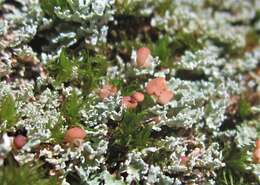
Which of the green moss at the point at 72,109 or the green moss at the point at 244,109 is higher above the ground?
the green moss at the point at 244,109

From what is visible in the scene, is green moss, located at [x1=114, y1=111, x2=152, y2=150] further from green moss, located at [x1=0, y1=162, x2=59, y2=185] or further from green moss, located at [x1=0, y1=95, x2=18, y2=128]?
green moss, located at [x1=0, y1=95, x2=18, y2=128]

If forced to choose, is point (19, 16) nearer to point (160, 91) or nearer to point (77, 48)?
point (77, 48)

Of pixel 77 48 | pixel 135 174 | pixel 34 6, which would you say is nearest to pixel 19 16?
pixel 34 6

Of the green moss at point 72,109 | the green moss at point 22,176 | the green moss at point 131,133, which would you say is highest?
the green moss at point 72,109

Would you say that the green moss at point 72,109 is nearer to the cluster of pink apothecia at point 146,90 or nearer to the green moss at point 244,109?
the cluster of pink apothecia at point 146,90

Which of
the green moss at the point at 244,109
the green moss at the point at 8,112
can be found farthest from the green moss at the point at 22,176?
the green moss at the point at 244,109

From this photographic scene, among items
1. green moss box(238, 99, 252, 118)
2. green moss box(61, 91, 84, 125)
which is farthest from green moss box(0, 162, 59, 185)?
green moss box(238, 99, 252, 118)

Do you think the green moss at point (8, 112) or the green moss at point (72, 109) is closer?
the green moss at point (8, 112)

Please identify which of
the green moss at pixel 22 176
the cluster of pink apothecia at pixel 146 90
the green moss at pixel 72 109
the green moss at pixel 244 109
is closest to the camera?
the green moss at pixel 22 176

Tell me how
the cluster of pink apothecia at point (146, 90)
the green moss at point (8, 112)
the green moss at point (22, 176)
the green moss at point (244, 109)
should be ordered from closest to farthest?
the green moss at point (22, 176)
the green moss at point (8, 112)
the cluster of pink apothecia at point (146, 90)
the green moss at point (244, 109)

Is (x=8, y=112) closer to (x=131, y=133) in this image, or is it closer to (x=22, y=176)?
(x=22, y=176)

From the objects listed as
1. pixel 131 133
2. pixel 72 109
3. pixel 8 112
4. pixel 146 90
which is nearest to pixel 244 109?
pixel 146 90

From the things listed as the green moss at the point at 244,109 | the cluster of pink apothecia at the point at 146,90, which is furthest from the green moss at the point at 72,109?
the green moss at the point at 244,109
